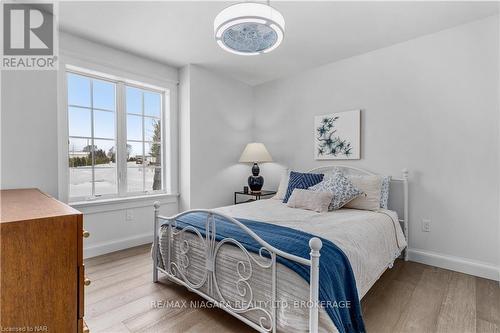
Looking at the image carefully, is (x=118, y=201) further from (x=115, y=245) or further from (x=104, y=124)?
(x=104, y=124)

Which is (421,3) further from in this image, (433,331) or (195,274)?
(195,274)

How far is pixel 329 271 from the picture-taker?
4.43 ft

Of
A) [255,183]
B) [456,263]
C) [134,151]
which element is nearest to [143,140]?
[134,151]

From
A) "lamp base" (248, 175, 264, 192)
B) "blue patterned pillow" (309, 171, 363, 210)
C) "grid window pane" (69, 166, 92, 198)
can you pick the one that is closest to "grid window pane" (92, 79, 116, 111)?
"grid window pane" (69, 166, 92, 198)

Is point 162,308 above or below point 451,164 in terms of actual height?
below

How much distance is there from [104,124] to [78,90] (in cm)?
45

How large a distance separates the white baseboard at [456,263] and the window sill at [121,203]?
3.07 metres

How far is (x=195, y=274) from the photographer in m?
1.97

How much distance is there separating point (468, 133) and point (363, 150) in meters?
1.00

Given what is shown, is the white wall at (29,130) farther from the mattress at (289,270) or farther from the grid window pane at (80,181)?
the mattress at (289,270)

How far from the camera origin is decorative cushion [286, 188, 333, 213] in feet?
8.34

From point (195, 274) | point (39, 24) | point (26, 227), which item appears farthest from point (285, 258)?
point (39, 24)

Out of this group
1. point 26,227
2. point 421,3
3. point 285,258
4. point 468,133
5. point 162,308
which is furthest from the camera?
point 468,133

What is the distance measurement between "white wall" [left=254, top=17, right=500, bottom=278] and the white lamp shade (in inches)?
44.9
